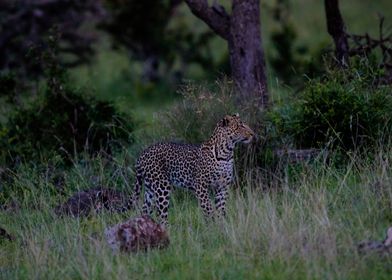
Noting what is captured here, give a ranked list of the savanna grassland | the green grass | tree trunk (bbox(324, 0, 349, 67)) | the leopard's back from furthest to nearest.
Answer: tree trunk (bbox(324, 0, 349, 67)) → the leopard's back → the savanna grassland → the green grass

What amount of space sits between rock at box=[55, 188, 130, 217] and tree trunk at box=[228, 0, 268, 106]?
10.4ft

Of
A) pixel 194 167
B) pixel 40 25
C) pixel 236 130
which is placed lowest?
pixel 194 167

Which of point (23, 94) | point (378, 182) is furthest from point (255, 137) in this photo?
point (23, 94)

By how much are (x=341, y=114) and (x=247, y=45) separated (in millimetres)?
2390

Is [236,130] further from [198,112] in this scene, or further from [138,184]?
[138,184]

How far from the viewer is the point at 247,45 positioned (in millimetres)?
14367

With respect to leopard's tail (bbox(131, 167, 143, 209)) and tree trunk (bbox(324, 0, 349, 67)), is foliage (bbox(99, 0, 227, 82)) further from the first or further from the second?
leopard's tail (bbox(131, 167, 143, 209))

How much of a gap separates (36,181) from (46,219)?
1.58 meters

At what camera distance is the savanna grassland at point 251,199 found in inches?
350

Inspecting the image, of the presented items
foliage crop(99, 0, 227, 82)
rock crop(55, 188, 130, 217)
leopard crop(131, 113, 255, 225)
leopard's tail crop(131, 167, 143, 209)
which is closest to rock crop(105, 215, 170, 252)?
leopard crop(131, 113, 255, 225)

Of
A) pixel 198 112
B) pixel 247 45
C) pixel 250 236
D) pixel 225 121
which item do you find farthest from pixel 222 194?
pixel 247 45

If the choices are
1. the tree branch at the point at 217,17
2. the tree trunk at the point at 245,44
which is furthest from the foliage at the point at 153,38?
the tree trunk at the point at 245,44

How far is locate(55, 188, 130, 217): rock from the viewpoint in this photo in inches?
452

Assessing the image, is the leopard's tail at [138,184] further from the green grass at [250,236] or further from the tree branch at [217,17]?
the tree branch at [217,17]
